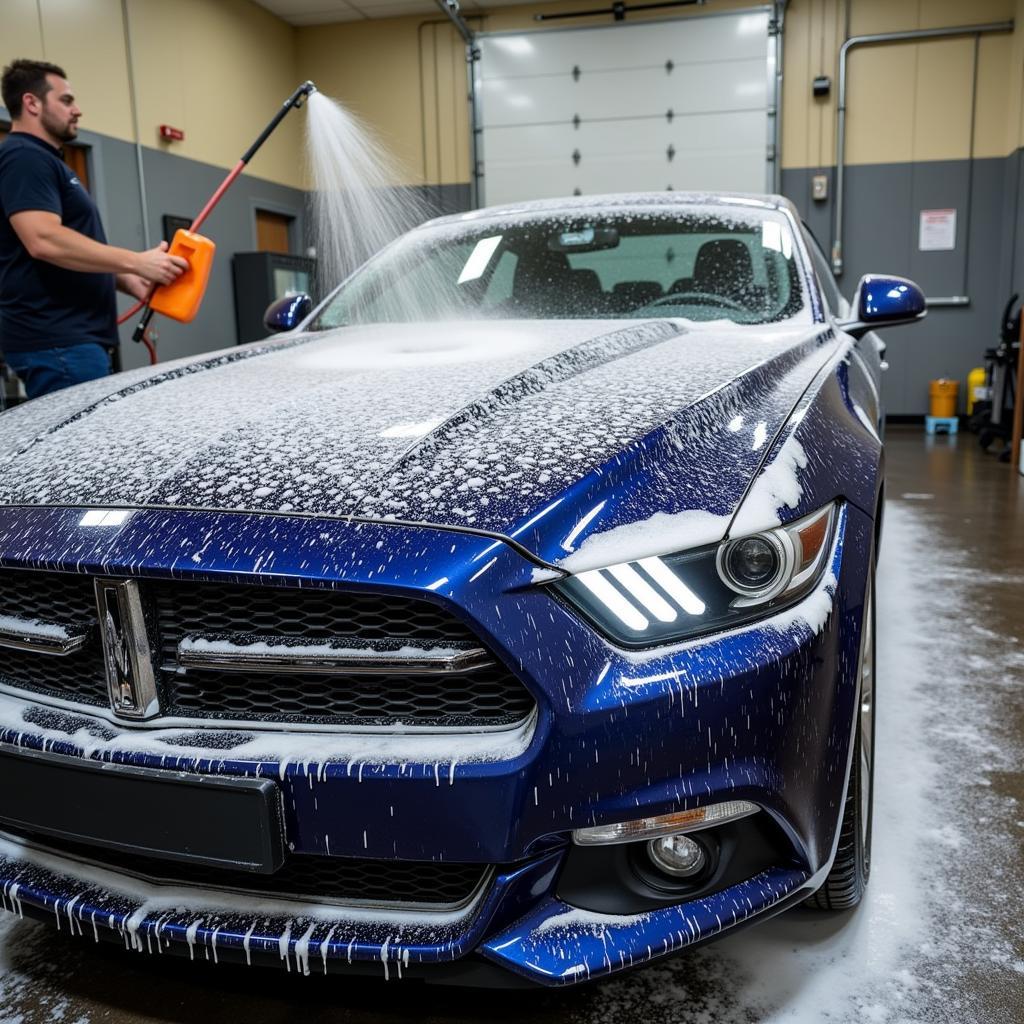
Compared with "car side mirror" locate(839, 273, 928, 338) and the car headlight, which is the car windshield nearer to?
"car side mirror" locate(839, 273, 928, 338)

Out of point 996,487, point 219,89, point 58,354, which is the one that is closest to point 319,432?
point 58,354

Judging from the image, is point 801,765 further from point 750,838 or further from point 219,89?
point 219,89

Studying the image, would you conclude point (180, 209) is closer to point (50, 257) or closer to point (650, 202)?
point (50, 257)

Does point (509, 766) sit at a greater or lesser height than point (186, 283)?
lesser

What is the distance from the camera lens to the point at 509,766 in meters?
0.91

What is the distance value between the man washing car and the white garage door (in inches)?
263

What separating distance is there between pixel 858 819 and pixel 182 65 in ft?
27.2

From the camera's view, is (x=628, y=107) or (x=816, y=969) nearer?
(x=816, y=969)

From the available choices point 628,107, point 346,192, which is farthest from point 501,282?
point 346,192

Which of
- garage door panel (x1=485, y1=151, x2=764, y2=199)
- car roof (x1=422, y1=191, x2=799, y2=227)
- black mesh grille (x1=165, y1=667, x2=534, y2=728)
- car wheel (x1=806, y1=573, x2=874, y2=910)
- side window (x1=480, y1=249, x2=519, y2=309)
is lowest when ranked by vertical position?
car wheel (x1=806, y1=573, x2=874, y2=910)

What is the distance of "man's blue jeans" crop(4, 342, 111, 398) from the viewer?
9.14 feet

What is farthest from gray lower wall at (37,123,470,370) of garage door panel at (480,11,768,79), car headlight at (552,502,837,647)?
car headlight at (552,502,837,647)

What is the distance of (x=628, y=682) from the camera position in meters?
0.92

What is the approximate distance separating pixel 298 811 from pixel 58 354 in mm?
2280
